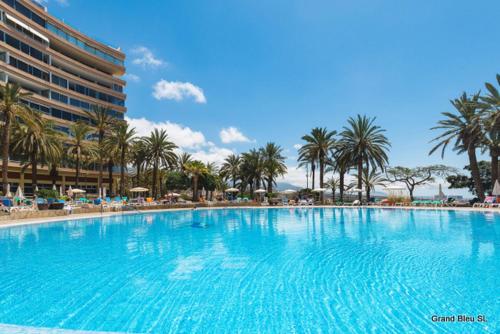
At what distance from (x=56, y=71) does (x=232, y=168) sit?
31.4m

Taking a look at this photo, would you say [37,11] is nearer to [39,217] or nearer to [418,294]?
[39,217]

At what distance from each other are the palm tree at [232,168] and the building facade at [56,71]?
19688 mm

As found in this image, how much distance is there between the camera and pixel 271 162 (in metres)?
50.8

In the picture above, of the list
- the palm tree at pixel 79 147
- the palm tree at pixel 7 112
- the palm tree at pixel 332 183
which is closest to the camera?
the palm tree at pixel 7 112

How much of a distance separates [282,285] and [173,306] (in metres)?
2.61

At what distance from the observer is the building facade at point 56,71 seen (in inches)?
1506

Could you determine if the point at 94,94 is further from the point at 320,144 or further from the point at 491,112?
the point at 491,112

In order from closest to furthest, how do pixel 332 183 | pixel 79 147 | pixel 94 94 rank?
1. pixel 79 147
2. pixel 94 94
3. pixel 332 183

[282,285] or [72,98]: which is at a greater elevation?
[72,98]

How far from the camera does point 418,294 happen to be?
6516mm

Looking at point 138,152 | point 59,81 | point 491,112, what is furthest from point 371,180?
point 59,81

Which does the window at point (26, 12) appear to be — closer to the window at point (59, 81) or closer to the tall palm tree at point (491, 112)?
the window at point (59, 81)

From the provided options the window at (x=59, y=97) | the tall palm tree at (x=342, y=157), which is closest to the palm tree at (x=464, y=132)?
the tall palm tree at (x=342, y=157)

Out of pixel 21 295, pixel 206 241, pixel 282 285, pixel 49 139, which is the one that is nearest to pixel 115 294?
pixel 21 295
